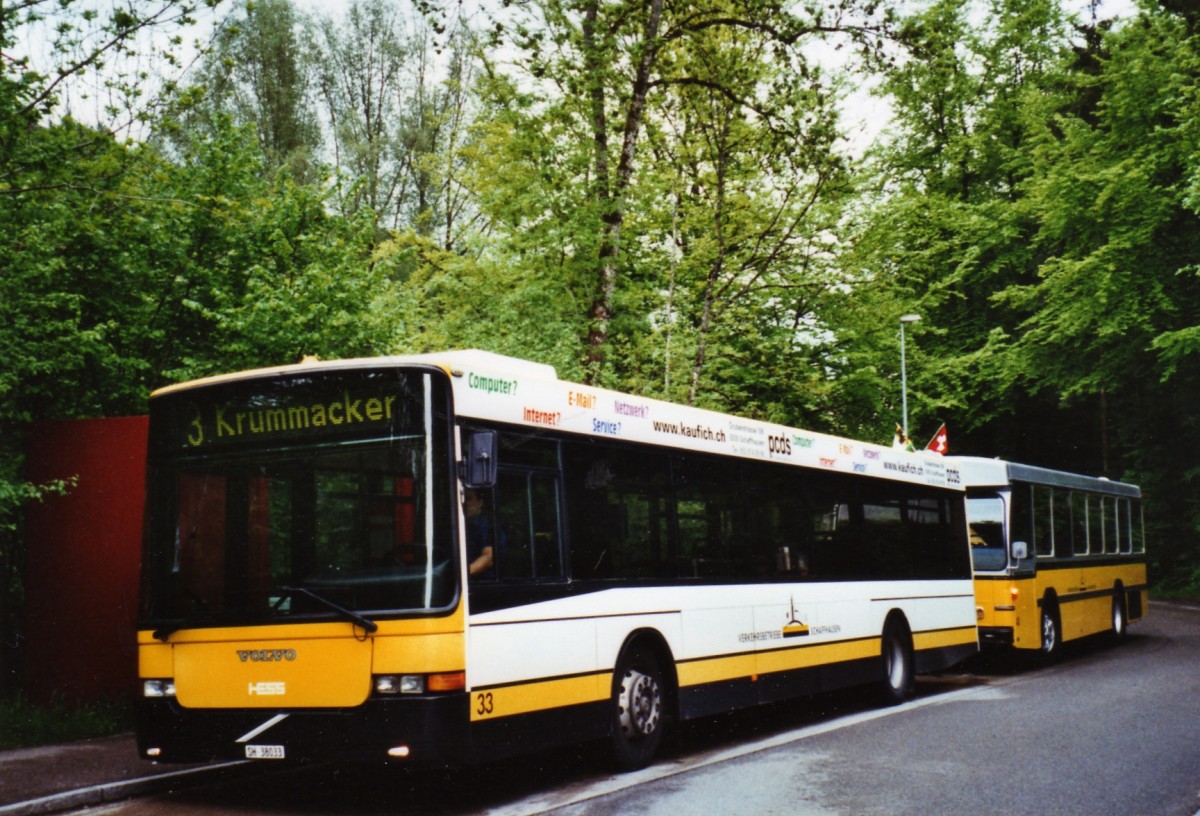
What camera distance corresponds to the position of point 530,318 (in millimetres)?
20688

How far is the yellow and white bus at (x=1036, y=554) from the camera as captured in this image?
17.6 metres

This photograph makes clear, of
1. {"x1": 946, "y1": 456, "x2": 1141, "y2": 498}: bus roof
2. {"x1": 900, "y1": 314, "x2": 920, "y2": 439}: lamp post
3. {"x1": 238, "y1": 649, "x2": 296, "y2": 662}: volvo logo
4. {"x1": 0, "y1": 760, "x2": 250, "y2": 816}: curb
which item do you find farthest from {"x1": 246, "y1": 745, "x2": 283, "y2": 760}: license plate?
{"x1": 900, "y1": 314, "x2": 920, "y2": 439}: lamp post

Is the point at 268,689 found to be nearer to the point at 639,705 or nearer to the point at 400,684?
the point at 400,684

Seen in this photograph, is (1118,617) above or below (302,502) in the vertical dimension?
below

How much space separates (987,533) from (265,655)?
489 inches

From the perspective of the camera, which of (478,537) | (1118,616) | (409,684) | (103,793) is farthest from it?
(1118,616)

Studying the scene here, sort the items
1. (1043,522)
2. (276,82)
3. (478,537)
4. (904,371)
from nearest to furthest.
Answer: (478,537)
(1043,522)
(904,371)
(276,82)

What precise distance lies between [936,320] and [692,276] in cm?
1631

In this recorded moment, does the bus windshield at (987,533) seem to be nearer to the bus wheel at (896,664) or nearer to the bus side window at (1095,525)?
the bus wheel at (896,664)

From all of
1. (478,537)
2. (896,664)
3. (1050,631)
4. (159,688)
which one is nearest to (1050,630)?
(1050,631)

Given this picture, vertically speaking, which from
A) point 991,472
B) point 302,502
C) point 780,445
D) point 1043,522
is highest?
point 780,445

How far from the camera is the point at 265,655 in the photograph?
794 cm

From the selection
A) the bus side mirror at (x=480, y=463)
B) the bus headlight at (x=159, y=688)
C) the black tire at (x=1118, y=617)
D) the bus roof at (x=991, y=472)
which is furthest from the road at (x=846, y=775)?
the black tire at (x=1118, y=617)

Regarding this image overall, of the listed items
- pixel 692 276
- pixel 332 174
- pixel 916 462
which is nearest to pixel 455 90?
pixel 692 276
